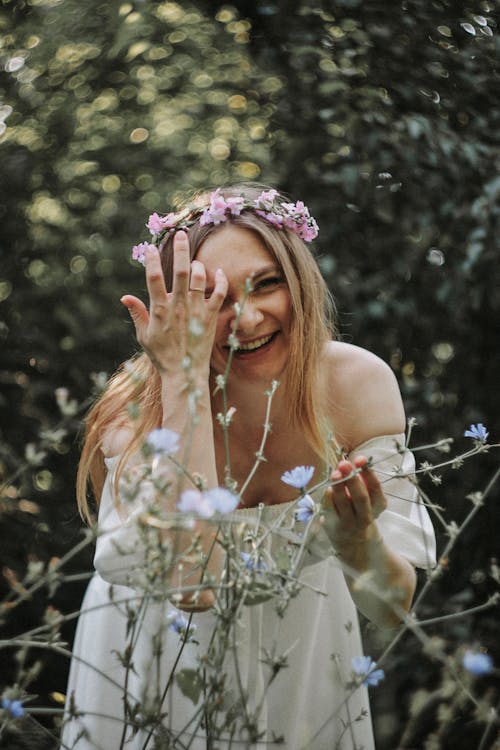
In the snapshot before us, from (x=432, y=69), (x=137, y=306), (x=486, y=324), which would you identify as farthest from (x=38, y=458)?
(x=432, y=69)

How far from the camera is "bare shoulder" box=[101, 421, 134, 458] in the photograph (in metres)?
1.54

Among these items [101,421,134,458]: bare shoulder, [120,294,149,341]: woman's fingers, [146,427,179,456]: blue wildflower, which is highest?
[146,427,179,456]: blue wildflower

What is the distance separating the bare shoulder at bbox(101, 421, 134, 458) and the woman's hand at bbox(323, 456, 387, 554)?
2.01ft

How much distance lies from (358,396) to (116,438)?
0.48 m

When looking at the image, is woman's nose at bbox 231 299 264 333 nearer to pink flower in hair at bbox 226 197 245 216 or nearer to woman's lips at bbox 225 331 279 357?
woman's lips at bbox 225 331 279 357

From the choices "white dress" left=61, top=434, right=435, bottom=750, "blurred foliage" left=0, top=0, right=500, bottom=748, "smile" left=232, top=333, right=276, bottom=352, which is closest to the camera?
"white dress" left=61, top=434, right=435, bottom=750

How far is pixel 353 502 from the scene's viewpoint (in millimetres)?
948

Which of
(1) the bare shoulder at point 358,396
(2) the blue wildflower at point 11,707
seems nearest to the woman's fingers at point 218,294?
(1) the bare shoulder at point 358,396

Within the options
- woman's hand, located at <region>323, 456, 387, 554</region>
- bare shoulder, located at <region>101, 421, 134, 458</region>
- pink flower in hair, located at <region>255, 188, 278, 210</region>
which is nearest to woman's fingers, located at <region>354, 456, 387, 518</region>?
woman's hand, located at <region>323, 456, 387, 554</region>

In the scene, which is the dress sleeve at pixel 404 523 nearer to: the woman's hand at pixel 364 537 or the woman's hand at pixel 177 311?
the woman's hand at pixel 364 537

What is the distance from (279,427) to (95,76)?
141cm

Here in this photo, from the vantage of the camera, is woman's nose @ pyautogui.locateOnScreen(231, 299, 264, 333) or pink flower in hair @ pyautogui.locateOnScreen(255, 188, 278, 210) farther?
pink flower in hair @ pyautogui.locateOnScreen(255, 188, 278, 210)

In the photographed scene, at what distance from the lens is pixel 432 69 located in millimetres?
2006

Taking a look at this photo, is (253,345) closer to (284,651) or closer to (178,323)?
(178,323)
